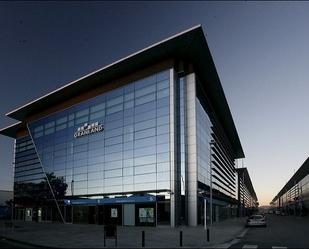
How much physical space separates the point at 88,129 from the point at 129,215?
45.2 ft

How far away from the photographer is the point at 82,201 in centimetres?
5422

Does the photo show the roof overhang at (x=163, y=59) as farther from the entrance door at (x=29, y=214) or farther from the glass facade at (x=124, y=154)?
the entrance door at (x=29, y=214)

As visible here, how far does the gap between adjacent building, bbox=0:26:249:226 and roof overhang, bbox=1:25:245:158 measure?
113mm

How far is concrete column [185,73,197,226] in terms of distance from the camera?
44.1 meters

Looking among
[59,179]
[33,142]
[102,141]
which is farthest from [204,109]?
[33,142]

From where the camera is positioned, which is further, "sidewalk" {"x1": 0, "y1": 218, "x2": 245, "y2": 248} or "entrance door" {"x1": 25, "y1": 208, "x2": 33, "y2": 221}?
"entrance door" {"x1": 25, "y1": 208, "x2": 33, "y2": 221}

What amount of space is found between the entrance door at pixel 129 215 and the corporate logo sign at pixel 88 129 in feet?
35.7

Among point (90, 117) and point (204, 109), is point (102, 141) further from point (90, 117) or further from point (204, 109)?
point (204, 109)

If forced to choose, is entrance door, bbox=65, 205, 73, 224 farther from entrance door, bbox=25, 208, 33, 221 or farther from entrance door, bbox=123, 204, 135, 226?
entrance door, bbox=25, 208, 33, 221

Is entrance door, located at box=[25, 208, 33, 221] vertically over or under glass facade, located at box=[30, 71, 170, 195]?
under

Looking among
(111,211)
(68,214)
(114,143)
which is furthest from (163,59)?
(68,214)

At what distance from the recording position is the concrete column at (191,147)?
145 feet

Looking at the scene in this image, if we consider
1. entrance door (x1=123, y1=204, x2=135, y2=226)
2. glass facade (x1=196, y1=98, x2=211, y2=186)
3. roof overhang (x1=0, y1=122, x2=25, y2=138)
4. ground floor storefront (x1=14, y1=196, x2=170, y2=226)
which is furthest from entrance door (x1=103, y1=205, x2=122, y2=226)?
roof overhang (x1=0, y1=122, x2=25, y2=138)

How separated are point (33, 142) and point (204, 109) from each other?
100ft
